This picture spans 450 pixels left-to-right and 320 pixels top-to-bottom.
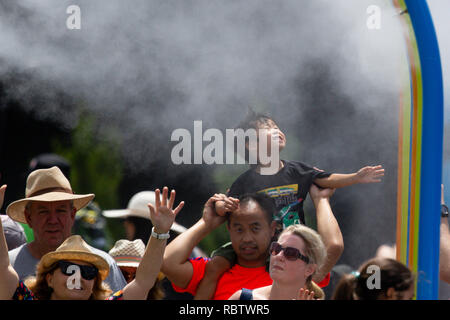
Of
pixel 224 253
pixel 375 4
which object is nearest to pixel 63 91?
pixel 224 253

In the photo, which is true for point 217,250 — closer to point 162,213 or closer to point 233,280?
point 233,280

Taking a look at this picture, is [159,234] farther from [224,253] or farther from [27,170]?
[27,170]

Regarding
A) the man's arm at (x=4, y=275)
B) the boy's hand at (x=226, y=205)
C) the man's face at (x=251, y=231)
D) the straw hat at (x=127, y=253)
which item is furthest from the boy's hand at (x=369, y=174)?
the man's arm at (x=4, y=275)

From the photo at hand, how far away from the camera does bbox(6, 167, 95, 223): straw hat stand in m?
3.01

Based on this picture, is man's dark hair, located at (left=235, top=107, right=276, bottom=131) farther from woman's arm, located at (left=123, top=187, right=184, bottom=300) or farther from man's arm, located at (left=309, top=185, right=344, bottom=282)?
woman's arm, located at (left=123, top=187, right=184, bottom=300)

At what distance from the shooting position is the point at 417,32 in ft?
8.84

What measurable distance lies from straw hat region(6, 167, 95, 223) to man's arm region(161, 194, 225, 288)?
53 centimetres

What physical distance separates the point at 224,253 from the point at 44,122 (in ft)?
3.70

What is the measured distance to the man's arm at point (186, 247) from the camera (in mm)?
2828

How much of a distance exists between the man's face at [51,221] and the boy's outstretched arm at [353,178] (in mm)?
1311

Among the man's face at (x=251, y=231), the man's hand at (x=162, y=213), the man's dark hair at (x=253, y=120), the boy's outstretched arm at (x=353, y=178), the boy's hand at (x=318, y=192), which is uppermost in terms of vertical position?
the man's dark hair at (x=253, y=120)

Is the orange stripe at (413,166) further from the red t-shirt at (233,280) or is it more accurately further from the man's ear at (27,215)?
the man's ear at (27,215)

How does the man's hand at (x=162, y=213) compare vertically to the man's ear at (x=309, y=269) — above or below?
above

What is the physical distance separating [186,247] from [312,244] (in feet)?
2.05
